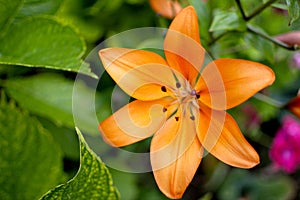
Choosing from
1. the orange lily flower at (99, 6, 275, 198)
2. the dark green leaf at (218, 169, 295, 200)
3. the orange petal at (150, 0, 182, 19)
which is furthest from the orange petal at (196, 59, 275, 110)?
the dark green leaf at (218, 169, 295, 200)

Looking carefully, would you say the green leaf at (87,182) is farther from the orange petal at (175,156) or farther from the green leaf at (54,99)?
the green leaf at (54,99)

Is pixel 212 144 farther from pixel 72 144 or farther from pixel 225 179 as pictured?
pixel 225 179

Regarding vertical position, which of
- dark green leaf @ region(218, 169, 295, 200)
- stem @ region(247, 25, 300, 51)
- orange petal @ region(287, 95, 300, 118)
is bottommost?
dark green leaf @ region(218, 169, 295, 200)

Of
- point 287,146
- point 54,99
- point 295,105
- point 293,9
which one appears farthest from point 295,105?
point 287,146

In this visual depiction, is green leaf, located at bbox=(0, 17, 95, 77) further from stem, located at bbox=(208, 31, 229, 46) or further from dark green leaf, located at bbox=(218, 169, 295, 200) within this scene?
dark green leaf, located at bbox=(218, 169, 295, 200)

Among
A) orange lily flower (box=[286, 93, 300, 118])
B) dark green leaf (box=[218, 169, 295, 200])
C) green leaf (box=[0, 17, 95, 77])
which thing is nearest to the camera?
green leaf (box=[0, 17, 95, 77])

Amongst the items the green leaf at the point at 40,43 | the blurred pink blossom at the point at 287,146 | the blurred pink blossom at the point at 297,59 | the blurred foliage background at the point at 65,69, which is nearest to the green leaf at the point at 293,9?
the blurred foliage background at the point at 65,69

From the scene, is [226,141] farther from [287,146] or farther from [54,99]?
[287,146]

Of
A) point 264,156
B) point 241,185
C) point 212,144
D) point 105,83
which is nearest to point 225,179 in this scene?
point 241,185
